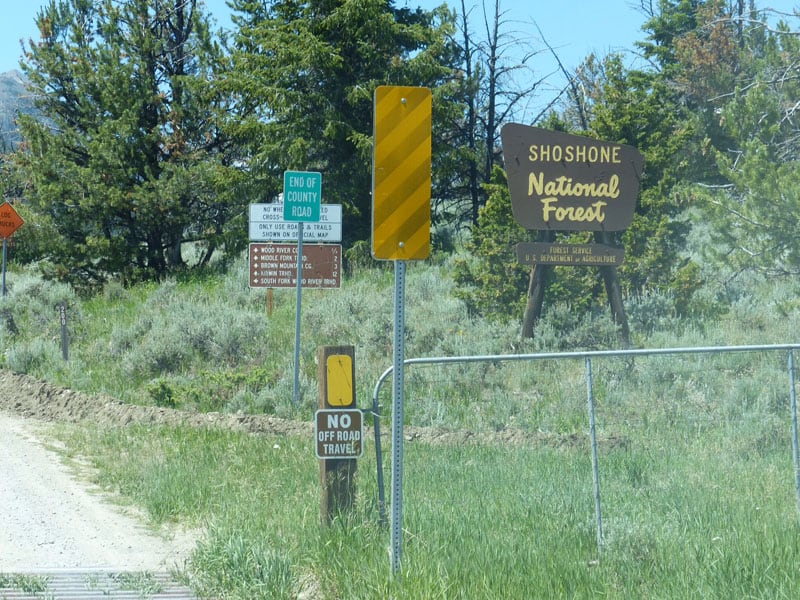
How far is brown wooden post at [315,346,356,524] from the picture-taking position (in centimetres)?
654

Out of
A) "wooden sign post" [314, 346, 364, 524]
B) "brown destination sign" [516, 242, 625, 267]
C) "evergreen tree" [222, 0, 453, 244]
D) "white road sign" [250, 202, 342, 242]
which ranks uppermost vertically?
"evergreen tree" [222, 0, 453, 244]

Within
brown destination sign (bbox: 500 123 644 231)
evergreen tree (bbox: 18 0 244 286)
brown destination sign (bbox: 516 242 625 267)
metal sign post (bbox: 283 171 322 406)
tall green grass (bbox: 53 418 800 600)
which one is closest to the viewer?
tall green grass (bbox: 53 418 800 600)

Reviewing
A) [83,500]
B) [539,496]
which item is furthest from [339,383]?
[83,500]

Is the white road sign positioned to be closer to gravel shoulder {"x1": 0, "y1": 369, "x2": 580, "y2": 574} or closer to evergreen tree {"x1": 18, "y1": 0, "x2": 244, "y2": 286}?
gravel shoulder {"x1": 0, "y1": 369, "x2": 580, "y2": 574}

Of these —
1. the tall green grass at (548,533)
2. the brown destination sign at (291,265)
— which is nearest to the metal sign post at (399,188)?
the tall green grass at (548,533)

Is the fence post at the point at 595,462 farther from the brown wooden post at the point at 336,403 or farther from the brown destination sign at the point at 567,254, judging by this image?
the brown destination sign at the point at 567,254

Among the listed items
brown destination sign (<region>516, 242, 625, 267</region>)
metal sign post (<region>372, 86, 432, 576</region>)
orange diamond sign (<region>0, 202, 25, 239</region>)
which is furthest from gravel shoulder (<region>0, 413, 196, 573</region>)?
orange diamond sign (<region>0, 202, 25, 239</region>)

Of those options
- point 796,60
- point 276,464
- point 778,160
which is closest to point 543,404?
point 276,464

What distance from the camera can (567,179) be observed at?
13.9 metres

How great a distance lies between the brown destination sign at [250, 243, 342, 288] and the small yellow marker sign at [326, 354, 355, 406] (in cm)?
855

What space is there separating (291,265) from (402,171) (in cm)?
995

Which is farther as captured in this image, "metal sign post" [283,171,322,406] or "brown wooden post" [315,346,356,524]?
"metal sign post" [283,171,322,406]

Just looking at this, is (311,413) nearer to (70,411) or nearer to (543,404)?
(70,411)

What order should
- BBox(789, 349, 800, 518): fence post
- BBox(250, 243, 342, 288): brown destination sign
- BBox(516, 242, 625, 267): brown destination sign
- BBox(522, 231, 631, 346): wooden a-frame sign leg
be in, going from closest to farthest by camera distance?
BBox(789, 349, 800, 518): fence post → BBox(516, 242, 625, 267): brown destination sign → BBox(522, 231, 631, 346): wooden a-frame sign leg → BBox(250, 243, 342, 288): brown destination sign
